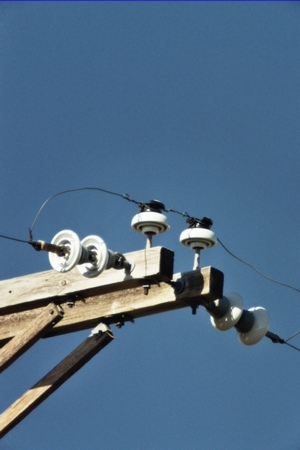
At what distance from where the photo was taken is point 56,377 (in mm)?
9961

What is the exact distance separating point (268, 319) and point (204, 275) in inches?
34.3

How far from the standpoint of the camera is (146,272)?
9461mm

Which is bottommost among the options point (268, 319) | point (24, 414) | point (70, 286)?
point (24, 414)

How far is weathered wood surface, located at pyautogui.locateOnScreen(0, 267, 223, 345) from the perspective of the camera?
948 centimetres

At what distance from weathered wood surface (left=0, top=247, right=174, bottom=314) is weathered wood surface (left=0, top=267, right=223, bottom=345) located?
54mm

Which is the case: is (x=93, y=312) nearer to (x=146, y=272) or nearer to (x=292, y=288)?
(x=146, y=272)

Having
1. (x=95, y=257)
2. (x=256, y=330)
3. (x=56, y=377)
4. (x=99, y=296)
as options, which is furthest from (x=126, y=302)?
(x=256, y=330)

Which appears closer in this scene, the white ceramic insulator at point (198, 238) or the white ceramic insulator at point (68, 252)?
the white ceramic insulator at point (68, 252)

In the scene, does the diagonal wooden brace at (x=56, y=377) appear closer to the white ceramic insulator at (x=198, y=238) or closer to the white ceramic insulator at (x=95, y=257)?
the white ceramic insulator at (x=95, y=257)

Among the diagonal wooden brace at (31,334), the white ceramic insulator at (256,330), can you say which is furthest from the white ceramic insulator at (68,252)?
the white ceramic insulator at (256,330)

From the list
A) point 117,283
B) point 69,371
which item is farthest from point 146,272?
point 69,371

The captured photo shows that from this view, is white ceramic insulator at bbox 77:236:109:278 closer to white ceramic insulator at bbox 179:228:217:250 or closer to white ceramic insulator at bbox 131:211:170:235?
white ceramic insulator at bbox 131:211:170:235

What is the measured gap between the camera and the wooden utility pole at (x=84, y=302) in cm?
948

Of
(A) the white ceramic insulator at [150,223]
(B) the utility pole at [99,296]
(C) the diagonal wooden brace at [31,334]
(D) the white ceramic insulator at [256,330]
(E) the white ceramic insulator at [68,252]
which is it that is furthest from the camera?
(D) the white ceramic insulator at [256,330]
